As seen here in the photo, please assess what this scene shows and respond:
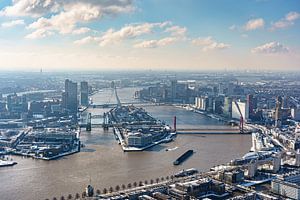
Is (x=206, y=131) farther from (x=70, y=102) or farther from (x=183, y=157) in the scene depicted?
(x=70, y=102)

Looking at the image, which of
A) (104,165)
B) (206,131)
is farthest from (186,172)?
(206,131)

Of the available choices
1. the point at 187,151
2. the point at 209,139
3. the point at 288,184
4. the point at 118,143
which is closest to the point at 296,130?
the point at 209,139

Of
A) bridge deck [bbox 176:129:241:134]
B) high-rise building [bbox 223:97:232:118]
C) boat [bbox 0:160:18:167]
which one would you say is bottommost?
boat [bbox 0:160:18:167]

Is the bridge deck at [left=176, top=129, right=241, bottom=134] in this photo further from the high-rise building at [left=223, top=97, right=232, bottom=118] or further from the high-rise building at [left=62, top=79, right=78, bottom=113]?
the high-rise building at [left=62, top=79, right=78, bottom=113]

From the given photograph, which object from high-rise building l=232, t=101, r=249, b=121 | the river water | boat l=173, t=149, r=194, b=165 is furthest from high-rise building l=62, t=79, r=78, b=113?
boat l=173, t=149, r=194, b=165

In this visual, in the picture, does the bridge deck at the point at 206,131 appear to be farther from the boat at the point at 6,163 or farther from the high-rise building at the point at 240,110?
the boat at the point at 6,163

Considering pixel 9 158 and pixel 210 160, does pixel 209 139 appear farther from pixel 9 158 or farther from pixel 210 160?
pixel 9 158

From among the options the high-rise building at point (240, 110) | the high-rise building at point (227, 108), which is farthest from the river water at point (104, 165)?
the high-rise building at point (227, 108)

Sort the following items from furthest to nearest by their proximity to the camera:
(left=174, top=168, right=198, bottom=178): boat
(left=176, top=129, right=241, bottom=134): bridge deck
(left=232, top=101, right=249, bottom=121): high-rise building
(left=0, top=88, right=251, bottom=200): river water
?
(left=232, top=101, right=249, bottom=121): high-rise building < (left=176, top=129, right=241, bottom=134): bridge deck < (left=174, top=168, right=198, bottom=178): boat < (left=0, top=88, right=251, bottom=200): river water

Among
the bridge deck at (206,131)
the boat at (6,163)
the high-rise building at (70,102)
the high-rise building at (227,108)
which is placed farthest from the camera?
the high-rise building at (70,102)
